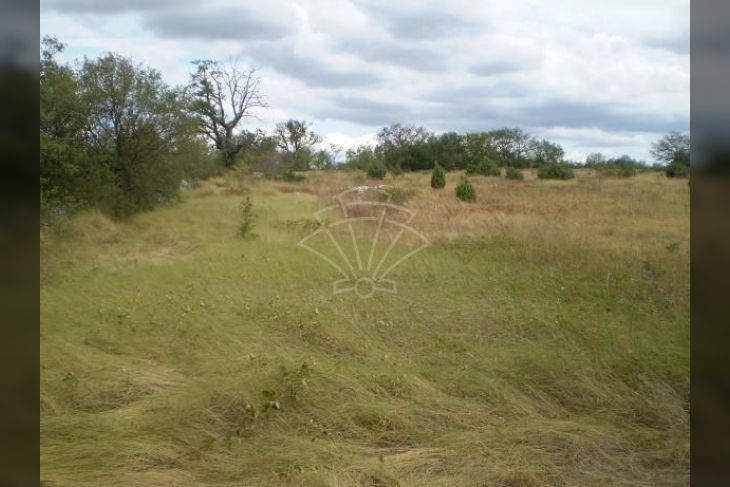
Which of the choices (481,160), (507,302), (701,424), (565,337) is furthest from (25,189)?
(701,424)

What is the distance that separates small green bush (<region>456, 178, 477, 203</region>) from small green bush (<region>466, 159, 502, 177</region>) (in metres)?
0.06

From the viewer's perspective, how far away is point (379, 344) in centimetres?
398

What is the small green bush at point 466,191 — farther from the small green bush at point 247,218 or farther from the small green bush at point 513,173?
the small green bush at point 247,218

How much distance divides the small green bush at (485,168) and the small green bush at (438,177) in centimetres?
15

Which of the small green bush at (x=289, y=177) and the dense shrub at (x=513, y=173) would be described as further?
the small green bush at (x=289, y=177)

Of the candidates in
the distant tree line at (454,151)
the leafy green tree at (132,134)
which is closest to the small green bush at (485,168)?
the distant tree line at (454,151)

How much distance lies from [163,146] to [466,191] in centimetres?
185

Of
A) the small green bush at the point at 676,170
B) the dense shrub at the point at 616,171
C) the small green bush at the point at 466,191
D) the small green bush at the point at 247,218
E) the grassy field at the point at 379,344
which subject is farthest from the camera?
the small green bush at the point at 247,218

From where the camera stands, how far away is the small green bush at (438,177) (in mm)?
3979

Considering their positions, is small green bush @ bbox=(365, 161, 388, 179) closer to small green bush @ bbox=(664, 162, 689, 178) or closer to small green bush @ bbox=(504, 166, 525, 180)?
small green bush @ bbox=(504, 166, 525, 180)

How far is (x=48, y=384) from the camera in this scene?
13.0ft

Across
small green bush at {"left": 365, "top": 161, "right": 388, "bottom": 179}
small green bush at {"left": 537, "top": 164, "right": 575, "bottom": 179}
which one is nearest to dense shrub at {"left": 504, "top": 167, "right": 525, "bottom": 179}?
small green bush at {"left": 537, "top": 164, "right": 575, "bottom": 179}

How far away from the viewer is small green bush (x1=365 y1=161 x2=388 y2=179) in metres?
3.96

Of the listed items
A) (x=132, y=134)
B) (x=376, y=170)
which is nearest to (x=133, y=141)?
(x=132, y=134)
